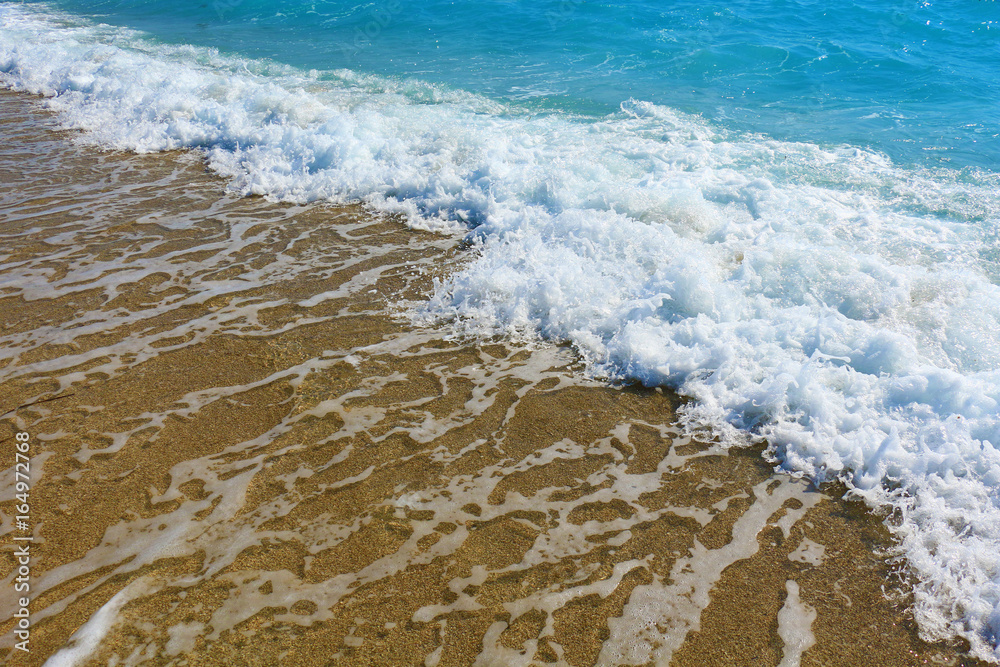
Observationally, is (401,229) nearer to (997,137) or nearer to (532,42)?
(997,137)

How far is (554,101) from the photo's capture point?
11.6 meters

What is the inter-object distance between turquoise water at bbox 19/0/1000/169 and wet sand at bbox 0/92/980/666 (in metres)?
7.53

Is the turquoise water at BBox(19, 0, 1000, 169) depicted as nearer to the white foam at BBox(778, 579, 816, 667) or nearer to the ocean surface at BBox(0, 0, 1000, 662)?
the ocean surface at BBox(0, 0, 1000, 662)

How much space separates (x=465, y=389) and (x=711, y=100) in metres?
9.35

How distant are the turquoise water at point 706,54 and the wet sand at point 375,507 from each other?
753cm

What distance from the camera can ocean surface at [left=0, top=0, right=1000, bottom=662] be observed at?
4.20 m

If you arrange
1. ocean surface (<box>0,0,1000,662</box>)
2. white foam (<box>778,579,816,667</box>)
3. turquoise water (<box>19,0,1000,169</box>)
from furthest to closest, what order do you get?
1. turquoise water (<box>19,0,1000,169</box>)
2. ocean surface (<box>0,0,1000,662</box>)
3. white foam (<box>778,579,816,667</box>)

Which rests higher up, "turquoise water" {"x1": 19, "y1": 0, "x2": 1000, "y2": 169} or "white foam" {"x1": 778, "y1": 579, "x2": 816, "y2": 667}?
"turquoise water" {"x1": 19, "y1": 0, "x2": 1000, "y2": 169}

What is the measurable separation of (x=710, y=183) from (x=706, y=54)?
780 cm

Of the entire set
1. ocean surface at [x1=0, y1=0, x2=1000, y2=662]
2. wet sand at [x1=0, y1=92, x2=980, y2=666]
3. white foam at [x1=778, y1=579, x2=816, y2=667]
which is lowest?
white foam at [x1=778, y1=579, x2=816, y2=667]

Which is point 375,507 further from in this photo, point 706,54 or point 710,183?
point 706,54

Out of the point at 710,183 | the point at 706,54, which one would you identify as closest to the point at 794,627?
the point at 710,183

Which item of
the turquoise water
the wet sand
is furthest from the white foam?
the turquoise water

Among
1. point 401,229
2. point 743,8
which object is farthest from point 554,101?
point 743,8
